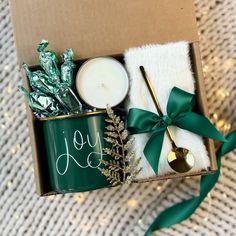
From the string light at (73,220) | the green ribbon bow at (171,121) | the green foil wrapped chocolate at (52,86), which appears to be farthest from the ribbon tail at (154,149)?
the string light at (73,220)

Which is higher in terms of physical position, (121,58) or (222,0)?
(222,0)

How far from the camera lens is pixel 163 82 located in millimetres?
688

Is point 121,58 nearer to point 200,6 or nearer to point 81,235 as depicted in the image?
point 200,6

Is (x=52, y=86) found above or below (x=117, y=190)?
above

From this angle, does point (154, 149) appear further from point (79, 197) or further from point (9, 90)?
point (9, 90)

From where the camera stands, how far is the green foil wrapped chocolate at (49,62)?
2.17ft

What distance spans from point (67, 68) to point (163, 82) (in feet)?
0.49

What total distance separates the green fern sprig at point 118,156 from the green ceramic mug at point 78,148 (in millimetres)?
12

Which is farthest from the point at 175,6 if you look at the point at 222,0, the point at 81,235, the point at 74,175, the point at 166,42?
the point at 81,235

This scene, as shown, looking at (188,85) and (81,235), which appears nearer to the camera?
(188,85)

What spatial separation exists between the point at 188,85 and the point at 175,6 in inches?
5.0

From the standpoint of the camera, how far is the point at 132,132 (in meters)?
0.69

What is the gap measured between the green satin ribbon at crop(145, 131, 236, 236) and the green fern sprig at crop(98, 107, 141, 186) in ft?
0.50

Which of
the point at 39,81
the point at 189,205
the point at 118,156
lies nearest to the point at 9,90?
the point at 39,81
